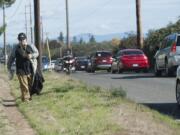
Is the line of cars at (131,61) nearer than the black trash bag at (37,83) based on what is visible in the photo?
No

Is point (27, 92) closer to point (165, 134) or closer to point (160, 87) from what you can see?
point (160, 87)

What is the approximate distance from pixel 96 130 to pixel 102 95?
19.2ft

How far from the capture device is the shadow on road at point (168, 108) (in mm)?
14073

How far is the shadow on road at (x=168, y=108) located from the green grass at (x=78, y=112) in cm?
67

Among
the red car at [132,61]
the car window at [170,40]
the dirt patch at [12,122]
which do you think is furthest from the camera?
the red car at [132,61]

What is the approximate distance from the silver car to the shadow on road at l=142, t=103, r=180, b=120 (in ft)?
33.8

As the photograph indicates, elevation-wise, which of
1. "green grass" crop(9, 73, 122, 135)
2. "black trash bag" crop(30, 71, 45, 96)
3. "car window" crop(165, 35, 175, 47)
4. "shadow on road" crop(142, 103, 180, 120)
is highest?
"car window" crop(165, 35, 175, 47)

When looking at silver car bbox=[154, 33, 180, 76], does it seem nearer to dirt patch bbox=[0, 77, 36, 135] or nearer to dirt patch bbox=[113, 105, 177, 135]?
dirt patch bbox=[0, 77, 36, 135]

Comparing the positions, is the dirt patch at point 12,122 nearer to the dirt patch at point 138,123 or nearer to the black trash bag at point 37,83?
the black trash bag at point 37,83

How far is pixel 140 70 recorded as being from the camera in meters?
37.2

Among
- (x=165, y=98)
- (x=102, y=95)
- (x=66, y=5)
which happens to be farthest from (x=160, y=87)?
(x=66, y=5)

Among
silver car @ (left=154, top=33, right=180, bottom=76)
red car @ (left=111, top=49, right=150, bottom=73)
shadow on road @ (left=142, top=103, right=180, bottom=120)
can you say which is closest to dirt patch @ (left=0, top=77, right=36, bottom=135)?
shadow on road @ (left=142, top=103, right=180, bottom=120)

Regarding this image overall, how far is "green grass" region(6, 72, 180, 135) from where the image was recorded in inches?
427

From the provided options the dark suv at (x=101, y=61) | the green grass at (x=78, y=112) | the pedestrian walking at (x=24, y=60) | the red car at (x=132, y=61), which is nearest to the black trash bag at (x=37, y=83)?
the green grass at (x=78, y=112)
